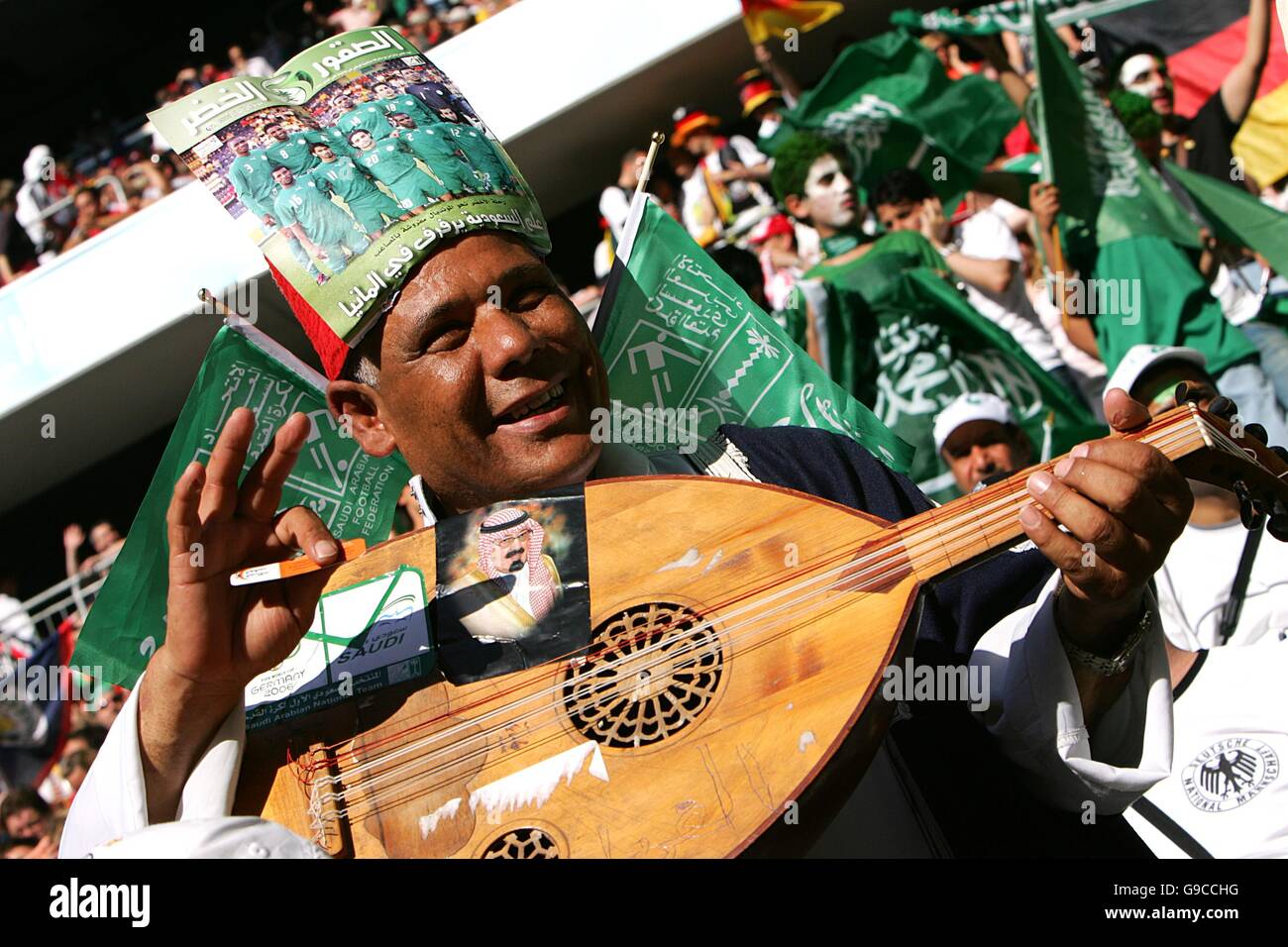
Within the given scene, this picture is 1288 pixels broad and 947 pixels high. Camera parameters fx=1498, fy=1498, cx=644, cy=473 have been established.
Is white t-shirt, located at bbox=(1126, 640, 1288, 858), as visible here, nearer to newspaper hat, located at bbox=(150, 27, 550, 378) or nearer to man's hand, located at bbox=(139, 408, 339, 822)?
newspaper hat, located at bbox=(150, 27, 550, 378)

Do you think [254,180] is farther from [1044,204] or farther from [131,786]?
[1044,204]

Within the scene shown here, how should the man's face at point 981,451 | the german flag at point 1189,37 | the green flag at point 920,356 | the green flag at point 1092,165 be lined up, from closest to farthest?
the man's face at point 981,451
the green flag at point 920,356
the green flag at point 1092,165
the german flag at point 1189,37

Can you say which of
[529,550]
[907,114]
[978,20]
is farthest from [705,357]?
[978,20]

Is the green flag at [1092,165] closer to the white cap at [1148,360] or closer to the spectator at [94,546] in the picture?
the white cap at [1148,360]

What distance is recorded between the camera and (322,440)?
310 cm

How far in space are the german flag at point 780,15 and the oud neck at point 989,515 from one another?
489 cm

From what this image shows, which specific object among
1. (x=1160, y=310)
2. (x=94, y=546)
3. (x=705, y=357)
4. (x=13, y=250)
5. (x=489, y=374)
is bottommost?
(x=94, y=546)

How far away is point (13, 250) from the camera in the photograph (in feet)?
31.2

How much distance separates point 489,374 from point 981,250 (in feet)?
11.2

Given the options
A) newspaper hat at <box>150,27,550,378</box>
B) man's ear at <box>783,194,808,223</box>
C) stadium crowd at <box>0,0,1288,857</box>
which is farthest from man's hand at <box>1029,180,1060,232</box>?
newspaper hat at <box>150,27,550,378</box>

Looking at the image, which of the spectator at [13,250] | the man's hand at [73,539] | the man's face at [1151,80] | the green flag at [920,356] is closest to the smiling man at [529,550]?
the green flag at [920,356]

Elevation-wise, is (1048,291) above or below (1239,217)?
below

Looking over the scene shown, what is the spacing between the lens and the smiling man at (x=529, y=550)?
1799 millimetres

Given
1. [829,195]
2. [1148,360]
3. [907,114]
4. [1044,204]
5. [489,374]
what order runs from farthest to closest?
1. [907,114]
2. [829,195]
3. [1044,204]
4. [1148,360]
5. [489,374]
